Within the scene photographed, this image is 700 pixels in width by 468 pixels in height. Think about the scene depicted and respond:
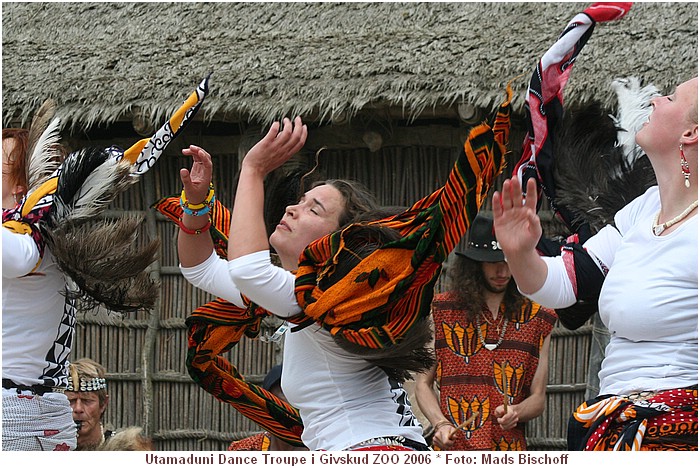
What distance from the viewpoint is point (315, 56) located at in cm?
598

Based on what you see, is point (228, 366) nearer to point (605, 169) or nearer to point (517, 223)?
point (517, 223)

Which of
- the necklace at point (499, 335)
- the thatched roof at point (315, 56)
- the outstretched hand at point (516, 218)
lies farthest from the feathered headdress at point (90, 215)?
the thatched roof at point (315, 56)

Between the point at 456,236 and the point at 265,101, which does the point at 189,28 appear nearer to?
the point at 265,101

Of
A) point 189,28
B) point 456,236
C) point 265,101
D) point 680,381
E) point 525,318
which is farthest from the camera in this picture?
point 189,28

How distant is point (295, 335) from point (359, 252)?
15.5 inches

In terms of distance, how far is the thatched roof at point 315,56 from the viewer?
5.52m

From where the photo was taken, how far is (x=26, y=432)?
325cm

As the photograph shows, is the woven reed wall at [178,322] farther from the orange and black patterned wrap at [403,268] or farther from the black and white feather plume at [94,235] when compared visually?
the orange and black patterned wrap at [403,268]

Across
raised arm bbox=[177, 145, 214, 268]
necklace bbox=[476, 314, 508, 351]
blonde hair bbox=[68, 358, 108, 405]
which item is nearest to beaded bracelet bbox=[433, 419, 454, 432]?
necklace bbox=[476, 314, 508, 351]

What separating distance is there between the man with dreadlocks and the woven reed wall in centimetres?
134

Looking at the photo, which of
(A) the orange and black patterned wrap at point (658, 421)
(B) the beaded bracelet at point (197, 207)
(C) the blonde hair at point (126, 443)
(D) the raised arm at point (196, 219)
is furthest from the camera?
(C) the blonde hair at point (126, 443)

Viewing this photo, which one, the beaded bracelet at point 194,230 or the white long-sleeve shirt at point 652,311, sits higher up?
the beaded bracelet at point 194,230

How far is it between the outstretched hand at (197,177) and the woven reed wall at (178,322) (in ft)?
8.46
